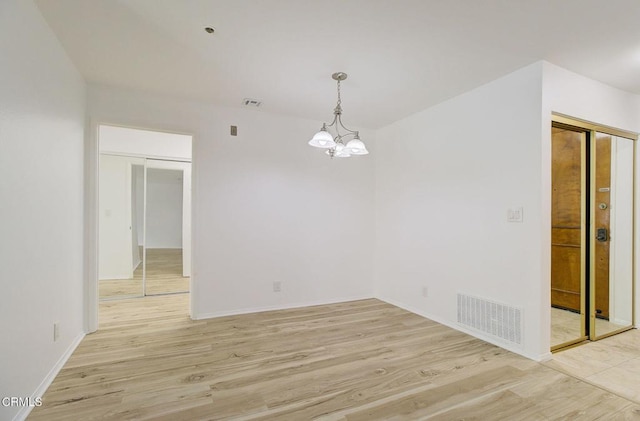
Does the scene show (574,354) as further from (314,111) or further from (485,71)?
(314,111)

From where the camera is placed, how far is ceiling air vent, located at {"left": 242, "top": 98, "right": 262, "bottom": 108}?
3.64 m

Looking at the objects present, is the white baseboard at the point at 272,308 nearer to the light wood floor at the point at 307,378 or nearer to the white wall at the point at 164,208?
the light wood floor at the point at 307,378

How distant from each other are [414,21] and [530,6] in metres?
0.73

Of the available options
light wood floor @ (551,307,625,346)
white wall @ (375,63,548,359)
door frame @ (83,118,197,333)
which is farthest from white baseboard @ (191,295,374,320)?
light wood floor @ (551,307,625,346)

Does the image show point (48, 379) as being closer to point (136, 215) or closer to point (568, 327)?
point (136, 215)

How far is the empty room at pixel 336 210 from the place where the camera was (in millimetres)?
1995

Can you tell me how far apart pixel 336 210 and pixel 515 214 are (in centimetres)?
232

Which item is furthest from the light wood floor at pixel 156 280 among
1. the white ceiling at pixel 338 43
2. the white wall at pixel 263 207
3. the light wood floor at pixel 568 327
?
the light wood floor at pixel 568 327

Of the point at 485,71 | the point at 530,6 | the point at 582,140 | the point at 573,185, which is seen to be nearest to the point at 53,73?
the point at 530,6

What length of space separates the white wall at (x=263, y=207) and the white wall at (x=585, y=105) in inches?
96.1

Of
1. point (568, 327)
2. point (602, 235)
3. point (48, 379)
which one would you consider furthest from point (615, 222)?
point (48, 379)

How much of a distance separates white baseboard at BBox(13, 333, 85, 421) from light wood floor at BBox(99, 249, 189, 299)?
6.47 feet

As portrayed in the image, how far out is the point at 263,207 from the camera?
13.3 ft

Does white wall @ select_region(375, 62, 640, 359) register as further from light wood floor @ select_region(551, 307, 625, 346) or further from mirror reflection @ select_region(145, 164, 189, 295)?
mirror reflection @ select_region(145, 164, 189, 295)
